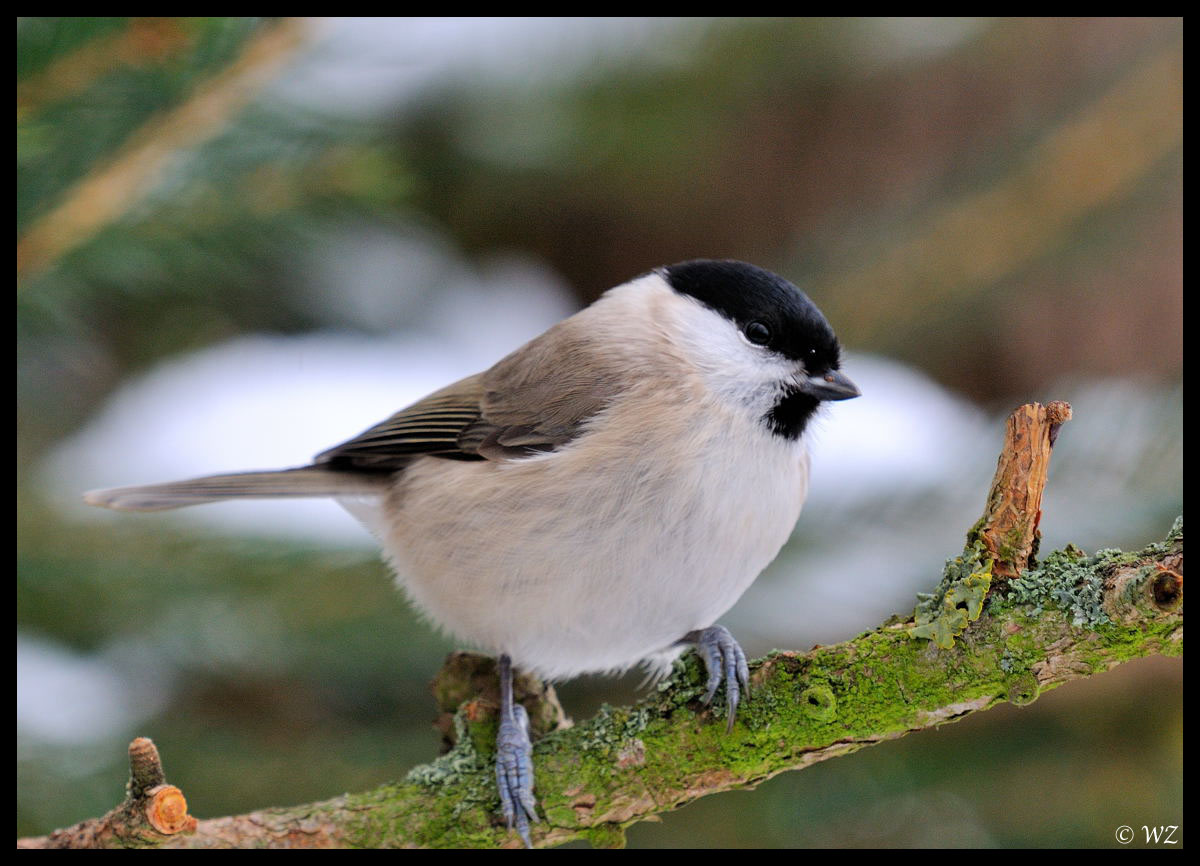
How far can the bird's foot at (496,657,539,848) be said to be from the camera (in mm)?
1132

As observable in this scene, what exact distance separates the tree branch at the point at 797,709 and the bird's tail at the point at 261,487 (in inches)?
16.3

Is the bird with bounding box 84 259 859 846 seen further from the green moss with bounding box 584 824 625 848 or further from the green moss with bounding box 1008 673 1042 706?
the green moss with bounding box 1008 673 1042 706

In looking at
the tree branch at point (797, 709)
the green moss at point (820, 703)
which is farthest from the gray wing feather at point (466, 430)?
the green moss at point (820, 703)

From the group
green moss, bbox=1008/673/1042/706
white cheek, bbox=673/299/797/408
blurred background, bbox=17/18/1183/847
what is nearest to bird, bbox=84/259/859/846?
white cheek, bbox=673/299/797/408

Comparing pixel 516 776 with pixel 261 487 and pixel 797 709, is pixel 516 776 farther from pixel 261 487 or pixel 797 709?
pixel 261 487

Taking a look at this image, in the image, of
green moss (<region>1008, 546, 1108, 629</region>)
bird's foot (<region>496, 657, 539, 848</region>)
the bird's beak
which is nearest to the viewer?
green moss (<region>1008, 546, 1108, 629</region>)

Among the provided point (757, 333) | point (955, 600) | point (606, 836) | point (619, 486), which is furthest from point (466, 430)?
point (955, 600)

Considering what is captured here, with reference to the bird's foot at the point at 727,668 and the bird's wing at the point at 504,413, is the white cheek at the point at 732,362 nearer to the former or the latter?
the bird's wing at the point at 504,413

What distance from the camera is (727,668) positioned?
1.13 metres

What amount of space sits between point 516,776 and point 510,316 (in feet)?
4.54

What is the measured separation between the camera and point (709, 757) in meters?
1.09

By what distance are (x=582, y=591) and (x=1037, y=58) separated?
183 centimetres

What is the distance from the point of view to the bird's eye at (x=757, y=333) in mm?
1300
